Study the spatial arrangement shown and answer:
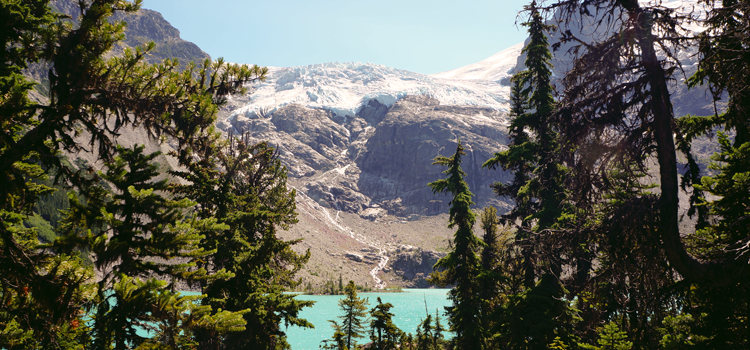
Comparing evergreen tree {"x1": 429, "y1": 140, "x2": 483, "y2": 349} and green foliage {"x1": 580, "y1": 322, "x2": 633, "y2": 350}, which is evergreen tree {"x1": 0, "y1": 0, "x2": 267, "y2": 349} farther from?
evergreen tree {"x1": 429, "y1": 140, "x2": 483, "y2": 349}

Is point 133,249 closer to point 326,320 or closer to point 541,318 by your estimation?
point 541,318

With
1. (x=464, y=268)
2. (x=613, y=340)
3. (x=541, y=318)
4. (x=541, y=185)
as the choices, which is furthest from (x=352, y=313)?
(x=541, y=185)

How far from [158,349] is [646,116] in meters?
7.73

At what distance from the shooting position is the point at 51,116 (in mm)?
6125

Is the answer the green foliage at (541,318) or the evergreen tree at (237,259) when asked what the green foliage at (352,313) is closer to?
the evergreen tree at (237,259)

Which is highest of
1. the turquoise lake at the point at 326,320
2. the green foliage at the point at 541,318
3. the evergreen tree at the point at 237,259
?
the evergreen tree at the point at 237,259

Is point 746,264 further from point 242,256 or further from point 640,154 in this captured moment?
point 242,256

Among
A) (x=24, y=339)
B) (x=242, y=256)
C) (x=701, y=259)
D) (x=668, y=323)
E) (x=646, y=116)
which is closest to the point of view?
(x=701, y=259)

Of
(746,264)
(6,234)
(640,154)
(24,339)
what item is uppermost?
(640,154)

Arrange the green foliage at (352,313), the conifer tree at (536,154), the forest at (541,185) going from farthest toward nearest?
1. the green foliage at (352,313)
2. the conifer tree at (536,154)
3. the forest at (541,185)

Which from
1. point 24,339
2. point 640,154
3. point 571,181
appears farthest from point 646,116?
point 24,339

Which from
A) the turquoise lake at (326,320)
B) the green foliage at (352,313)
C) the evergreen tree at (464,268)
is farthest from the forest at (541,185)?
the turquoise lake at (326,320)

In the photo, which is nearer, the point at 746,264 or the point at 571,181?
the point at 746,264

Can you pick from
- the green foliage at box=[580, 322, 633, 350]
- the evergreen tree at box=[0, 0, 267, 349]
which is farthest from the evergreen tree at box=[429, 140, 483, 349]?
the evergreen tree at box=[0, 0, 267, 349]
